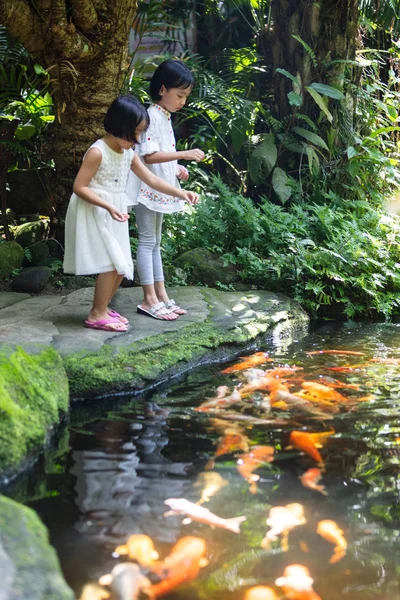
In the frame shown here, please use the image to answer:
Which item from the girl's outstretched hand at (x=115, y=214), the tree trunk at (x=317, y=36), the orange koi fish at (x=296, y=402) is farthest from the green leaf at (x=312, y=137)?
the orange koi fish at (x=296, y=402)

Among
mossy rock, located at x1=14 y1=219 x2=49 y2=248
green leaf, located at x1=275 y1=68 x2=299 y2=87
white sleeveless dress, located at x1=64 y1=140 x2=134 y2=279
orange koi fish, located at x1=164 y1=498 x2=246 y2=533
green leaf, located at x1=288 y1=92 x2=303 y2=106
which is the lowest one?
orange koi fish, located at x1=164 y1=498 x2=246 y2=533

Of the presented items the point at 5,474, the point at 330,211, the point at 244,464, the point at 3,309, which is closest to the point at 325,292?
the point at 330,211

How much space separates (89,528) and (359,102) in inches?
288

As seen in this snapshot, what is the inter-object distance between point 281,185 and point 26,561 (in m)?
6.34

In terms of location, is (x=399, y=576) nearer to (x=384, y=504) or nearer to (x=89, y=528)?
(x=384, y=504)

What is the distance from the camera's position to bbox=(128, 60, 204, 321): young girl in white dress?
15.5 feet

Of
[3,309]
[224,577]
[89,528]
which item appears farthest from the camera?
[3,309]

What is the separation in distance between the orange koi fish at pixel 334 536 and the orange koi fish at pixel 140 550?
0.58 meters

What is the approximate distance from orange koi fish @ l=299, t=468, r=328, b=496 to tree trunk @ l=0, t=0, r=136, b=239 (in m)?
3.98

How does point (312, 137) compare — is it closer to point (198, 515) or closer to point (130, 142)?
point (130, 142)

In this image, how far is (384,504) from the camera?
8.62 feet

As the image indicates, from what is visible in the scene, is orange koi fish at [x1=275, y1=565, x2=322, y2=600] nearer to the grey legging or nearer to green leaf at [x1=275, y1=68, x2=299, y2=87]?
the grey legging

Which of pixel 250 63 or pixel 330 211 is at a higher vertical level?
pixel 250 63

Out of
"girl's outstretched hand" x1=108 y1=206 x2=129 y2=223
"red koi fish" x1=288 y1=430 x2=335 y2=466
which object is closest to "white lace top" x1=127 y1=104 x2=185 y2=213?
"girl's outstretched hand" x1=108 y1=206 x2=129 y2=223
